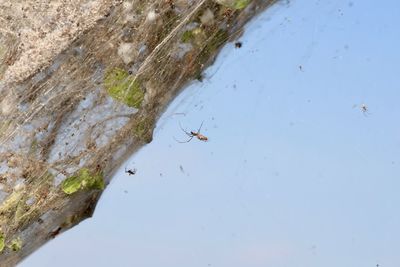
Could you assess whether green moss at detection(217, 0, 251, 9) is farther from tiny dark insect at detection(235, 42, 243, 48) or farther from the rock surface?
tiny dark insect at detection(235, 42, 243, 48)

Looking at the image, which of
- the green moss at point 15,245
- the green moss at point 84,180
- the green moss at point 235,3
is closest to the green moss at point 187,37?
the green moss at point 235,3

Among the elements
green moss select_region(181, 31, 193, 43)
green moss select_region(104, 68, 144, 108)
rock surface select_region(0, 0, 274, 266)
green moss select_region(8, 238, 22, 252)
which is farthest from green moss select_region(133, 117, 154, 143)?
green moss select_region(8, 238, 22, 252)

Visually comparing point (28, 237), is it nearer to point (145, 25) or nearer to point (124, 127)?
point (124, 127)

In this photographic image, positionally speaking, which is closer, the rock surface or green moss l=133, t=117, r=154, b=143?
the rock surface

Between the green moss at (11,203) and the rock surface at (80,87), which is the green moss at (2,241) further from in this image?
the green moss at (11,203)

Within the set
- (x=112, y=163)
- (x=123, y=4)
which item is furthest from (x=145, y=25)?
(x=112, y=163)

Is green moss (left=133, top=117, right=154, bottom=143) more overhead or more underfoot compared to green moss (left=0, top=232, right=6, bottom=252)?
more overhead

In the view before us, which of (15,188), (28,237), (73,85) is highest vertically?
(73,85)
